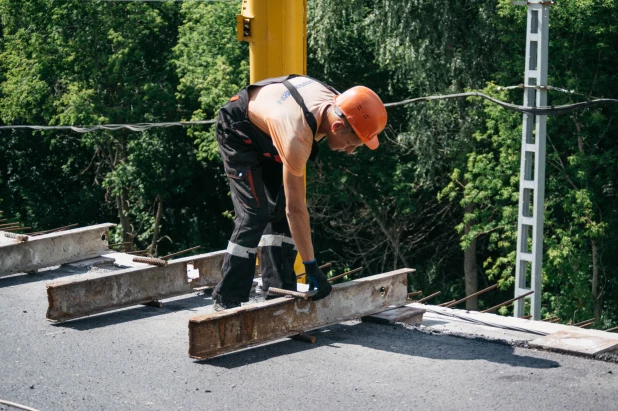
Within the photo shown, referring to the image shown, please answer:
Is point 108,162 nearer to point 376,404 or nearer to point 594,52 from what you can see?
point 594,52

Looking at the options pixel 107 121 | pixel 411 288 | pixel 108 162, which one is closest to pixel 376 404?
pixel 411 288

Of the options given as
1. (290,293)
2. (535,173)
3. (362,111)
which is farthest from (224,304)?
(535,173)

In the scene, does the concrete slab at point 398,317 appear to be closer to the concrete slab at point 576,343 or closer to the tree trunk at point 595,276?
the concrete slab at point 576,343

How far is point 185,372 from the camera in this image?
5117 mm

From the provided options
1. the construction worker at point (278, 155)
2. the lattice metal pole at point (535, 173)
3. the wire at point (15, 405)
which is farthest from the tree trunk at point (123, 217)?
the wire at point (15, 405)

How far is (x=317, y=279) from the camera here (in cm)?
550

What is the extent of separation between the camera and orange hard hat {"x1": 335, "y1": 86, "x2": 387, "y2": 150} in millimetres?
5305

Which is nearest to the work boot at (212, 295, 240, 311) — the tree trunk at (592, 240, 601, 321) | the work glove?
the work glove

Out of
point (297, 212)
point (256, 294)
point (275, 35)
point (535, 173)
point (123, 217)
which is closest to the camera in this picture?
point (297, 212)

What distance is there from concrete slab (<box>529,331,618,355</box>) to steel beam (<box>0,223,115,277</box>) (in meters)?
3.82

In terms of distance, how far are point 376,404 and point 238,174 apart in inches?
71.8

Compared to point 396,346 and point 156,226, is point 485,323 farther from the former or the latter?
point 156,226

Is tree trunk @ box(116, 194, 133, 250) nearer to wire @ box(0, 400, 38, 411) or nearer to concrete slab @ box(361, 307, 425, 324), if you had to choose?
concrete slab @ box(361, 307, 425, 324)

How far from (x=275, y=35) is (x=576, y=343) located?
3.43m
